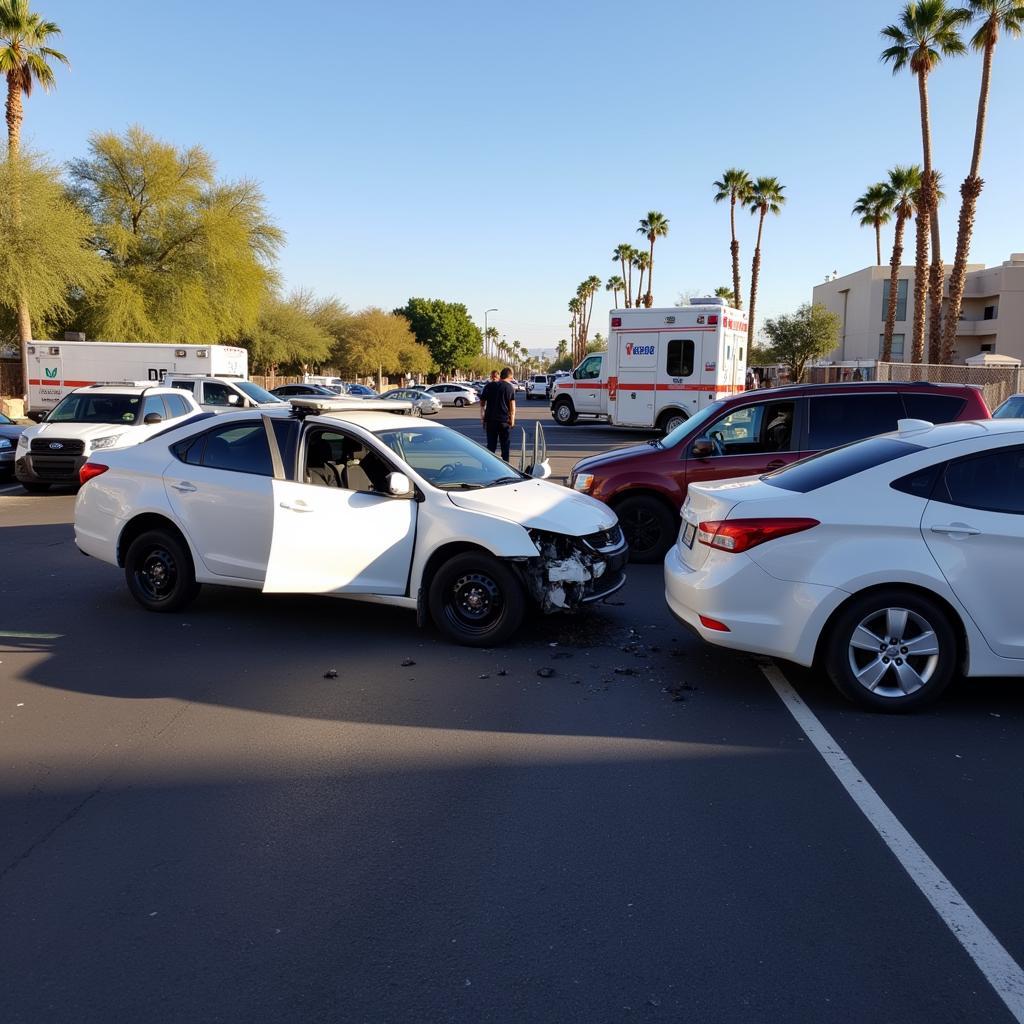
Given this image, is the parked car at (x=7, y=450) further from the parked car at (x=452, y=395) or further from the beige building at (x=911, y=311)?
the beige building at (x=911, y=311)

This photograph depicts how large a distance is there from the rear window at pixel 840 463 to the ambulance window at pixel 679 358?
55.5 feet

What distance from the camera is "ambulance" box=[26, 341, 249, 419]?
25.5 metres

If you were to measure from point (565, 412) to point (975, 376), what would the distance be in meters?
13.6

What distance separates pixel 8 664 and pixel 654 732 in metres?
4.30

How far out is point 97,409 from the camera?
16.4 meters

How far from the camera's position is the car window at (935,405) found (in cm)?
929

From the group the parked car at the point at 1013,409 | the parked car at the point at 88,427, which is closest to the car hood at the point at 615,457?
the parked car at the point at 88,427

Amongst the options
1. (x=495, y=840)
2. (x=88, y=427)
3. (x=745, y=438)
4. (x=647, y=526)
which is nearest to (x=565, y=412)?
(x=88, y=427)

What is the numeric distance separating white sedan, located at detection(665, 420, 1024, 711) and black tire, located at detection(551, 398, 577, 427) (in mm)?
29190

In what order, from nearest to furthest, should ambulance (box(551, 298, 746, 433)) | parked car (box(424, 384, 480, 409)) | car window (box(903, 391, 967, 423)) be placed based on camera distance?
car window (box(903, 391, 967, 423)) < ambulance (box(551, 298, 746, 433)) < parked car (box(424, 384, 480, 409))

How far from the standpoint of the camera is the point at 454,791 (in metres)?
4.35

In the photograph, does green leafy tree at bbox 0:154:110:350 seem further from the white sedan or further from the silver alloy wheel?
the silver alloy wheel

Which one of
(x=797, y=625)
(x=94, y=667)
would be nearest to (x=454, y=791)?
(x=797, y=625)

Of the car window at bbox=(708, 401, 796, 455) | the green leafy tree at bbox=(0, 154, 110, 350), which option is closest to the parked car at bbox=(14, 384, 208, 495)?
the car window at bbox=(708, 401, 796, 455)
